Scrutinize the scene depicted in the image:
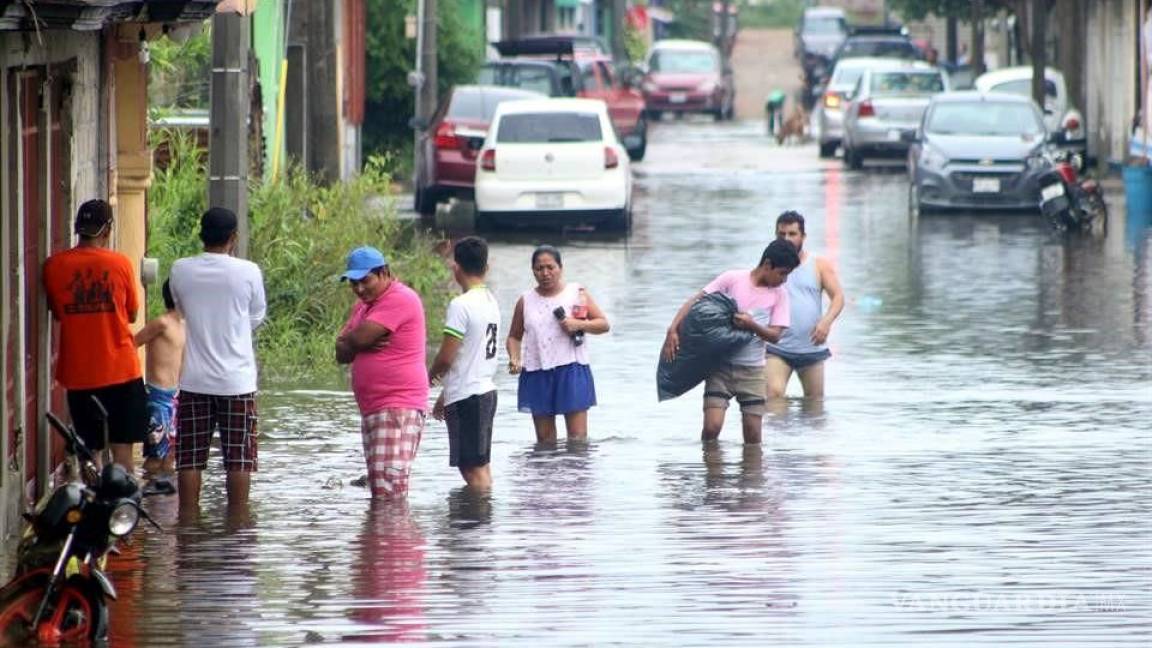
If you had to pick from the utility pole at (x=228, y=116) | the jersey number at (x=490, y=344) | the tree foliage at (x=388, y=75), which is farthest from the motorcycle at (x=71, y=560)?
→ the tree foliage at (x=388, y=75)

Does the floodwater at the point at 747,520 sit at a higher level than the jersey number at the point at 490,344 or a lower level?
lower

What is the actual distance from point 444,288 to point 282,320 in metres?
3.49

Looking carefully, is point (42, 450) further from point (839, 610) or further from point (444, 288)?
point (444, 288)

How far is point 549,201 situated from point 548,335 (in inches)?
559

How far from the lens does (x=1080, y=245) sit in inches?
1084

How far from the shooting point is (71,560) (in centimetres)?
961

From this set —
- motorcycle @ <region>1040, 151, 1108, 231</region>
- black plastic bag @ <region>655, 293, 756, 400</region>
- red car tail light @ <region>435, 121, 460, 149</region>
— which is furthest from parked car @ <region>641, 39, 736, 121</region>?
black plastic bag @ <region>655, 293, 756, 400</region>

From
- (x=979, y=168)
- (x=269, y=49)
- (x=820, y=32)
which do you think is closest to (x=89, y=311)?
(x=269, y=49)

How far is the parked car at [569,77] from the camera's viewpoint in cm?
3884

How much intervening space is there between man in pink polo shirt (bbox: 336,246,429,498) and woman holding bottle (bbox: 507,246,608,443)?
1.98 m

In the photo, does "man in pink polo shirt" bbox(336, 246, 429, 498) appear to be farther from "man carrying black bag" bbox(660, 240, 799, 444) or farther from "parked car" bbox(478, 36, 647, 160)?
"parked car" bbox(478, 36, 647, 160)

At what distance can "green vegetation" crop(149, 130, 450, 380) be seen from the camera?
60.5 feet

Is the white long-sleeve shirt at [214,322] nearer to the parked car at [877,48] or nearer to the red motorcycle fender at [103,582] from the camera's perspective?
the red motorcycle fender at [103,582]

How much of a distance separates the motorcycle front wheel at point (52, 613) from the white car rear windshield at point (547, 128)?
19.8 m
